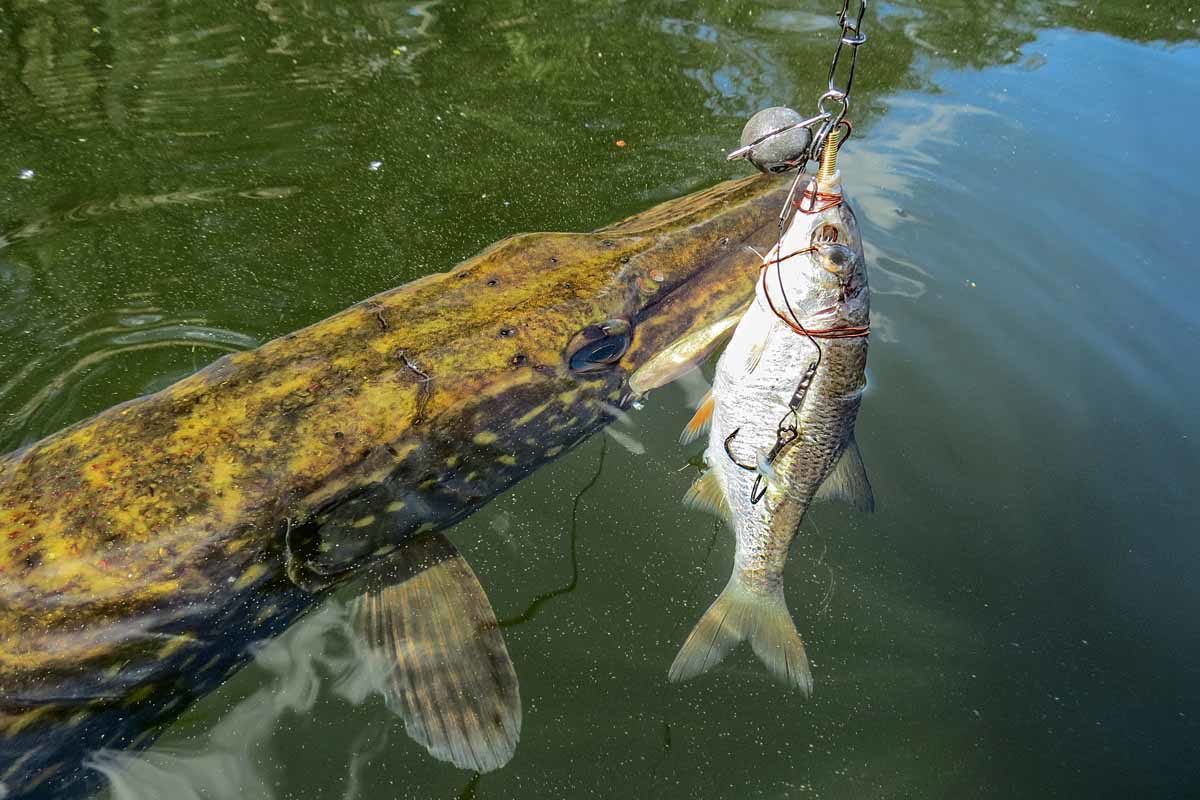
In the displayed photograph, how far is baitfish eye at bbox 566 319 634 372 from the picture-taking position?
89.5 inches

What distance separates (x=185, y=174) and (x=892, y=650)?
157 inches

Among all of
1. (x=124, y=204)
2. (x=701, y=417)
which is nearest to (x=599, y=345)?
(x=701, y=417)

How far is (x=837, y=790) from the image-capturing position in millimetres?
2375

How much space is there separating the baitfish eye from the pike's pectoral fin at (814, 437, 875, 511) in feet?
2.51

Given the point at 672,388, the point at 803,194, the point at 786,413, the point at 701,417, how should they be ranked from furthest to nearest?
the point at 672,388
the point at 701,417
the point at 803,194
the point at 786,413

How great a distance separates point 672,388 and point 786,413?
3.30ft

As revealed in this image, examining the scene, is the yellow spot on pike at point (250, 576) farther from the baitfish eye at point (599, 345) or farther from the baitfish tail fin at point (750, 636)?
the baitfish tail fin at point (750, 636)

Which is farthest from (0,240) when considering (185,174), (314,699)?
(314,699)

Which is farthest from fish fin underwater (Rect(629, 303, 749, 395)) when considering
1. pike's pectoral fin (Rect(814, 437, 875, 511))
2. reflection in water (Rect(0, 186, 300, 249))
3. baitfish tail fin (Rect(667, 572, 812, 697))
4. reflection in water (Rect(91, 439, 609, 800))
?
reflection in water (Rect(0, 186, 300, 249))

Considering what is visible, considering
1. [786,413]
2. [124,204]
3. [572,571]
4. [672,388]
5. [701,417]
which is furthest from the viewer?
[124,204]

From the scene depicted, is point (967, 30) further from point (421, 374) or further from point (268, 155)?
point (421, 374)

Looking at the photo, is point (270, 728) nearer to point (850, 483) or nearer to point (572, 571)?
point (572, 571)

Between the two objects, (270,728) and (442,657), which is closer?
(442,657)

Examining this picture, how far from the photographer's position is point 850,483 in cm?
244
